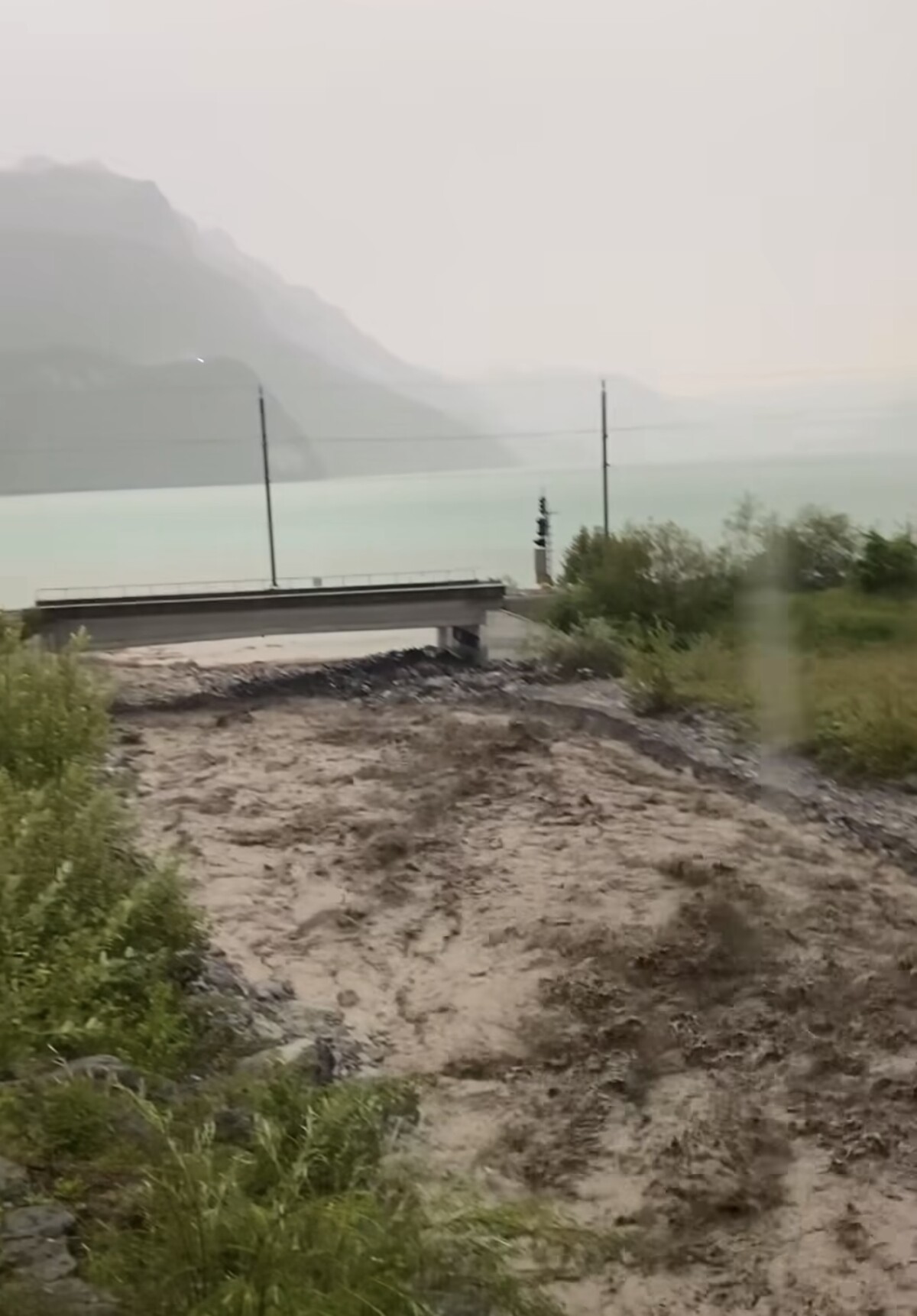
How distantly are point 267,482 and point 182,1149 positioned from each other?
17.8ft

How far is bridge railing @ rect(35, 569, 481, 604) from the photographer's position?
6434 mm

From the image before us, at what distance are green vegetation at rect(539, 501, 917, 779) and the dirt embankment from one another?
1.60ft

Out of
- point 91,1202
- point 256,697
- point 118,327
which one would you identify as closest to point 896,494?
point 256,697

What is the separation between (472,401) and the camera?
25.4 feet

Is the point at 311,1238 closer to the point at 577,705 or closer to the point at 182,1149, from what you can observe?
the point at 182,1149

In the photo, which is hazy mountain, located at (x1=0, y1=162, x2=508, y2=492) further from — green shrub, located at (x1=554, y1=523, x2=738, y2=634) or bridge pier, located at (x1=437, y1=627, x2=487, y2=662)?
green shrub, located at (x1=554, y1=523, x2=738, y2=634)

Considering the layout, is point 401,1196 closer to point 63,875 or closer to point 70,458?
point 63,875

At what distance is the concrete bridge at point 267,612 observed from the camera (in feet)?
20.4

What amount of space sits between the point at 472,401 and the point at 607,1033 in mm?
5545

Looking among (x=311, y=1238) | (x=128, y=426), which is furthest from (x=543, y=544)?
(x=311, y=1238)

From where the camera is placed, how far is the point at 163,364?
7605mm

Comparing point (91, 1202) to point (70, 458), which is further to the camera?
point (70, 458)

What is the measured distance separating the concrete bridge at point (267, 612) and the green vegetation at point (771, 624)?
0.56 m

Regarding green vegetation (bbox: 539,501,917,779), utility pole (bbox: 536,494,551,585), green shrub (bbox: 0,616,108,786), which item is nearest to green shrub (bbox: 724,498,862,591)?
green vegetation (bbox: 539,501,917,779)
